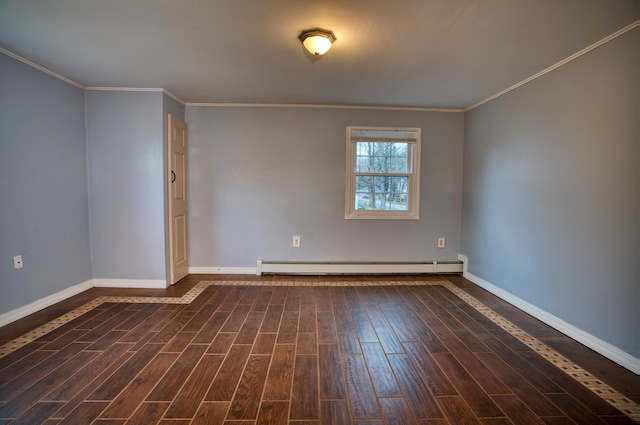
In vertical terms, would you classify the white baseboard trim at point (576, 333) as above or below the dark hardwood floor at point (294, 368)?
above

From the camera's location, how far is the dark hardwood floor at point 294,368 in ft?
4.88

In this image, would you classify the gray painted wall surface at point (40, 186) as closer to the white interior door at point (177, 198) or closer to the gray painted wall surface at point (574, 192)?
the white interior door at point (177, 198)

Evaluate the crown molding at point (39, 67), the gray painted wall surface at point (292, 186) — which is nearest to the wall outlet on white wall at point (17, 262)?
the gray painted wall surface at point (292, 186)

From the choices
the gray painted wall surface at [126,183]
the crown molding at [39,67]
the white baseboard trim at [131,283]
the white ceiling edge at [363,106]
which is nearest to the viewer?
the white ceiling edge at [363,106]

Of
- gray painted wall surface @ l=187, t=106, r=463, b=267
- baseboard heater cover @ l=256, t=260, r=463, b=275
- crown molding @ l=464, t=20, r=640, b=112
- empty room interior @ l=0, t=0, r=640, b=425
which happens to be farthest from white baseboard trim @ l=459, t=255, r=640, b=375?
crown molding @ l=464, t=20, r=640, b=112

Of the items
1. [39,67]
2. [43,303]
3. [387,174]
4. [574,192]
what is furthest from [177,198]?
[574,192]

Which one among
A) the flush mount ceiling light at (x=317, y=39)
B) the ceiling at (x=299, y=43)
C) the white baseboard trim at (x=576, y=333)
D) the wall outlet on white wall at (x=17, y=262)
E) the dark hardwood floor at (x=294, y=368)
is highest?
the ceiling at (x=299, y=43)

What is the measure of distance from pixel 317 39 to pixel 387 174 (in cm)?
227

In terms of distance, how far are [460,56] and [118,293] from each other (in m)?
4.26

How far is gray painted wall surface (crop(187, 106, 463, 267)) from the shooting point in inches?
148

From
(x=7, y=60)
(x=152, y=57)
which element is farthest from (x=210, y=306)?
(x=7, y=60)

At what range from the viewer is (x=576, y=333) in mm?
2250

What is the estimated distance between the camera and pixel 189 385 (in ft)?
5.56

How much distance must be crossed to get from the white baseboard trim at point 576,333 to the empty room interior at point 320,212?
0.06 ft
